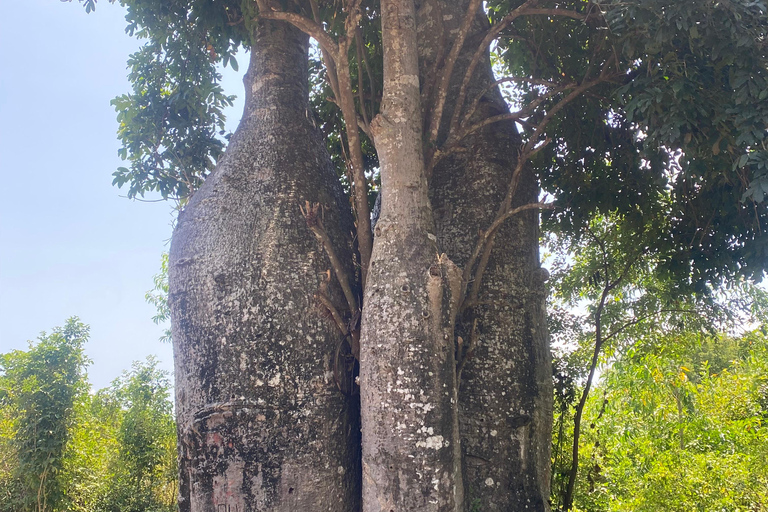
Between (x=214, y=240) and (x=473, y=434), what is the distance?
6.35 feet

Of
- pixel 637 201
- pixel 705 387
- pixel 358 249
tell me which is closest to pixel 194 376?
pixel 358 249

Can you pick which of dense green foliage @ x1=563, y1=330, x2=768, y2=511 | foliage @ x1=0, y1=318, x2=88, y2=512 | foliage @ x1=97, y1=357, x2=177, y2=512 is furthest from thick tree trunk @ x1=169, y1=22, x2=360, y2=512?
foliage @ x1=97, y1=357, x2=177, y2=512

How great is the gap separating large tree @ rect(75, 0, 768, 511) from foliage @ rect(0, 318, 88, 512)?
6.24 metres

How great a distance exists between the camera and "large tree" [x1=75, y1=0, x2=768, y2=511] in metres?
2.82

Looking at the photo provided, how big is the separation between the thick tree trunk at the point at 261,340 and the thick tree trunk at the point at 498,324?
0.70m

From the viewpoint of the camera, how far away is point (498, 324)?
354cm

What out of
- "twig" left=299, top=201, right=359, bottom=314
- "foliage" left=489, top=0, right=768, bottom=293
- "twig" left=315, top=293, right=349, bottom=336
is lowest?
"twig" left=315, top=293, right=349, bottom=336

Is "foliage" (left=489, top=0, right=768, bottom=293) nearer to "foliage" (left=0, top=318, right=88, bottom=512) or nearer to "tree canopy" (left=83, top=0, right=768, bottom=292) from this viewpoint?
"tree canopy" (left=83, top=0, right=768, bottom=292)

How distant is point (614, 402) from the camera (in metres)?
8.17

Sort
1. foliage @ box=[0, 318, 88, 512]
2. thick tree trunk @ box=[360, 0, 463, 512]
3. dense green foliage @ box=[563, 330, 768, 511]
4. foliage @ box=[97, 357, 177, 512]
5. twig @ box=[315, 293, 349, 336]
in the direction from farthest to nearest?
foliage @ box=[97, 357, 177, 512] < foliage @ box=[0, 318, 88, 512] < dense green foliage @ box=[563, 330, 768, 511] < twig @ box=[315, 293, 349, 336] < thick tree trunk @ box=[360, 0, 463, 512]

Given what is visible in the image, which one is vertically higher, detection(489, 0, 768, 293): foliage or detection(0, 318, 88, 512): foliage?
detection(489, 0, 768, 293): foliage

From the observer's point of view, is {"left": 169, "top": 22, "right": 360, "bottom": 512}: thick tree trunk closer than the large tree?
No

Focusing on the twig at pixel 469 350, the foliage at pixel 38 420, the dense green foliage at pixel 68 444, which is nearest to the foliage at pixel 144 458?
the dense green foliage at pixel 68 444

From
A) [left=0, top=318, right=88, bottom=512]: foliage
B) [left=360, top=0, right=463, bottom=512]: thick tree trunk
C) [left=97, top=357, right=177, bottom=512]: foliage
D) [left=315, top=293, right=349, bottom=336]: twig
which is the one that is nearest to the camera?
[left=360, top=0, right=463, bottom=512]: thick tree trunk
